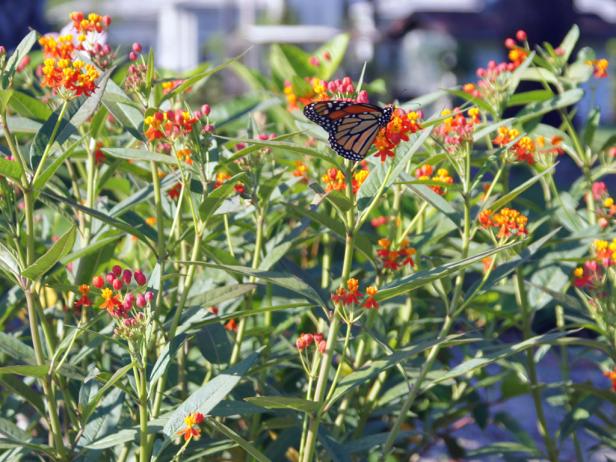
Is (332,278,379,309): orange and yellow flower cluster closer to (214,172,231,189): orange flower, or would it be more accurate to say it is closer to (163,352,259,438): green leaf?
(163,352,259,438): green leaf

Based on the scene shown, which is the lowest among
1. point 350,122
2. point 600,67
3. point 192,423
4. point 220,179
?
point 192,423

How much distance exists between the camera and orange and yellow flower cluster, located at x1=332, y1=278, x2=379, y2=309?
1.84 meters

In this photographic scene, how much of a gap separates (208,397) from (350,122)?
64 cm

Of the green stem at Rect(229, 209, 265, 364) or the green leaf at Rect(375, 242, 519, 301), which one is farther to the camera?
the green stem at Rect(229, 209, 265, 364)

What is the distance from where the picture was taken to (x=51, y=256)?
1.75 meters

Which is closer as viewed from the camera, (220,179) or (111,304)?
(111,304)

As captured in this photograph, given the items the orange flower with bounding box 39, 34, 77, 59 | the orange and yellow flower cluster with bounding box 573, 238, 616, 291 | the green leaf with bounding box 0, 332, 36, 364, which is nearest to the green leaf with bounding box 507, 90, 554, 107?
the orange and yellow flower cluster with bounding box 573, 238, 616, 291

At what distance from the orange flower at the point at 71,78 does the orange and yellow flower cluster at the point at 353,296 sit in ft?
2.16

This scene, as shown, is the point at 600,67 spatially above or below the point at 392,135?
above

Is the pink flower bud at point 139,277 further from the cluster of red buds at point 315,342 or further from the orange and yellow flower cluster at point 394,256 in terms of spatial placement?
the orange and yellow flower cluster at point 394,256

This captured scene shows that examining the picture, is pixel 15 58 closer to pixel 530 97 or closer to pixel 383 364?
pixel 383 364

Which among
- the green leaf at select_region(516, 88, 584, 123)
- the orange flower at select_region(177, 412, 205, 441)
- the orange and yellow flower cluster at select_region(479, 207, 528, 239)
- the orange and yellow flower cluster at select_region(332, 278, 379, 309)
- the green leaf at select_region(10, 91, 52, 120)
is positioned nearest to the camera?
the orange flower at select_region(177, 412, 205, 441)

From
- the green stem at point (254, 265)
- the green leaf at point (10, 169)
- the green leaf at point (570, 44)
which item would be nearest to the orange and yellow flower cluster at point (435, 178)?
the green stem at point (254, 265)

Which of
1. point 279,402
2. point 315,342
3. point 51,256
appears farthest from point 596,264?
point 51,256
